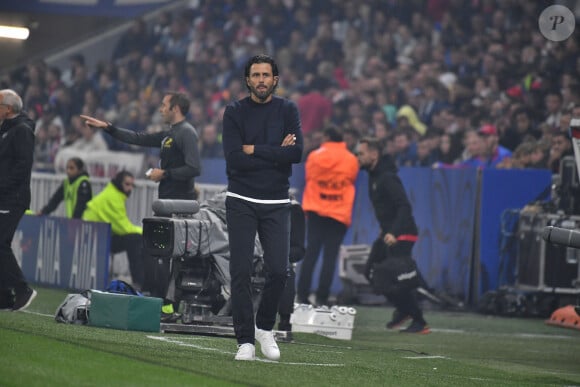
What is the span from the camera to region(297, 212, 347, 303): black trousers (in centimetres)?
1659

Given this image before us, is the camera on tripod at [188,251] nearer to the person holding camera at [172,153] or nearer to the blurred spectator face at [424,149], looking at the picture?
the person holding camera at [172,153]

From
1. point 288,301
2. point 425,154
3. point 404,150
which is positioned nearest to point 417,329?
point 288,301

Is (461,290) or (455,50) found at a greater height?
(455,50)

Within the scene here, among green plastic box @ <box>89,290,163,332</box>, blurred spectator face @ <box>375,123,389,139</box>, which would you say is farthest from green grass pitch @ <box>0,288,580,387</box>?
blurred spectator face @ <box>375,123,389,139</box>

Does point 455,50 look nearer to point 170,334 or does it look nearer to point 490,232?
point 490,232

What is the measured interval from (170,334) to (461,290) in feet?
23.3

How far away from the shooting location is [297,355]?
35.3ft

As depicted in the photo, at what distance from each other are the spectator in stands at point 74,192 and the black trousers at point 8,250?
5.32 m

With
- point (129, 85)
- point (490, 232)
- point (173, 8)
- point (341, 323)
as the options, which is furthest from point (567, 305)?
point (173, 8)

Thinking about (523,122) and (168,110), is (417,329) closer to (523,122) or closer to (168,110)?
(168,110)

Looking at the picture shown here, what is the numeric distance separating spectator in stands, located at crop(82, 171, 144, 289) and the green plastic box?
5.16 m

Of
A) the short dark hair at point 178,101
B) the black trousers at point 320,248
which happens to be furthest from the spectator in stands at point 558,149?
the short dark hair at point 178,101

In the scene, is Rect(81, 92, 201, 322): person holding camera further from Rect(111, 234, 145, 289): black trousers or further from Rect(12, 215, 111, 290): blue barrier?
Rect(12, 215, 111, 290): blue barrier

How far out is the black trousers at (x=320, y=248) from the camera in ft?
54.4
